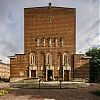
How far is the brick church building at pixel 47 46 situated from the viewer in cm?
4812

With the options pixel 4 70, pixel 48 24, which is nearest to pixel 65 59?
pixel 48 24

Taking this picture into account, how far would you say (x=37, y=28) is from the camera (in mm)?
48625

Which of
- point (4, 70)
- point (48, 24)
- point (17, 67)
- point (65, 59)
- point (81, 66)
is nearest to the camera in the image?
point (81, 66)

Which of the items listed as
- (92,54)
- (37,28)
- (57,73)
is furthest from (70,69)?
(92,54)

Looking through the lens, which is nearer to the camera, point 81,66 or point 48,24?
point 81,66

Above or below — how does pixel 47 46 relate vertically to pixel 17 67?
above

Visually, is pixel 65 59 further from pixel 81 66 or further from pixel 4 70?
pixel 4 70

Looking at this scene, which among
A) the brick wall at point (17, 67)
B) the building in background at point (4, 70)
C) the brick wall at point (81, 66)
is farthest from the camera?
the building in background at point (4, 70)

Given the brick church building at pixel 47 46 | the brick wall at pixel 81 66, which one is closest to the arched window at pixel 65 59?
the brick church building at pixel 47 46

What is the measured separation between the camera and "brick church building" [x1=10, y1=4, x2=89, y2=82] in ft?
158

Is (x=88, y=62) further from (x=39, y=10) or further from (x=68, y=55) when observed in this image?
(x=39, y=10)

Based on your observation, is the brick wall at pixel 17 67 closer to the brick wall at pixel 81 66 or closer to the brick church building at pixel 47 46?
the brick church building at pixel 47 46

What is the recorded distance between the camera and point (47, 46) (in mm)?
48781

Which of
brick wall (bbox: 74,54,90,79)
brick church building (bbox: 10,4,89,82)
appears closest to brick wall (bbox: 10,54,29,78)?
brick church building (bbox: 10,4,89,82)
